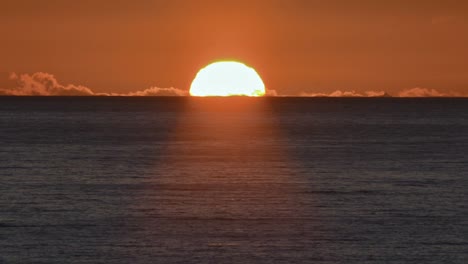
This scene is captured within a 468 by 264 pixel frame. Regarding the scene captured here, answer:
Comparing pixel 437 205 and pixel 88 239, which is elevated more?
pixel 437 205

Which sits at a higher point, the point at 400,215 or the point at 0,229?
the point at 400,215

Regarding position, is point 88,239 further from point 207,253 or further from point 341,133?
point 341,133

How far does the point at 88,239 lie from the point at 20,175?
2757 centimetres

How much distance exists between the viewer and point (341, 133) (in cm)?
14575

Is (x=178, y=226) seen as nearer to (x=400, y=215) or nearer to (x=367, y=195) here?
(x=400, y=215)

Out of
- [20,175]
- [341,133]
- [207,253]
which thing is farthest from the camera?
[341,133]

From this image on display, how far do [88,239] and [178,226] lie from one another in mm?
4699

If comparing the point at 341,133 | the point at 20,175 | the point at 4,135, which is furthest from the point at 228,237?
the point at 341,133

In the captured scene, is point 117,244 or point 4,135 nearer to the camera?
point 117,244

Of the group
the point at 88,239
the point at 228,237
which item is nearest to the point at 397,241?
the point at 228,237

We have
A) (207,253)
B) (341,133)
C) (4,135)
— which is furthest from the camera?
(341,133)

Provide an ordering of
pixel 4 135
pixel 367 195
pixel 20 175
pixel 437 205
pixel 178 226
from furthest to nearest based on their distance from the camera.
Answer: pixel 4 135 < pixel 20 175 < pixel 367 195 < pixel 437 205 < pixel 178 226

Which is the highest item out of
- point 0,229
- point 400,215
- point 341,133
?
point 341,133

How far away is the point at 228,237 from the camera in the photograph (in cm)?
4225
